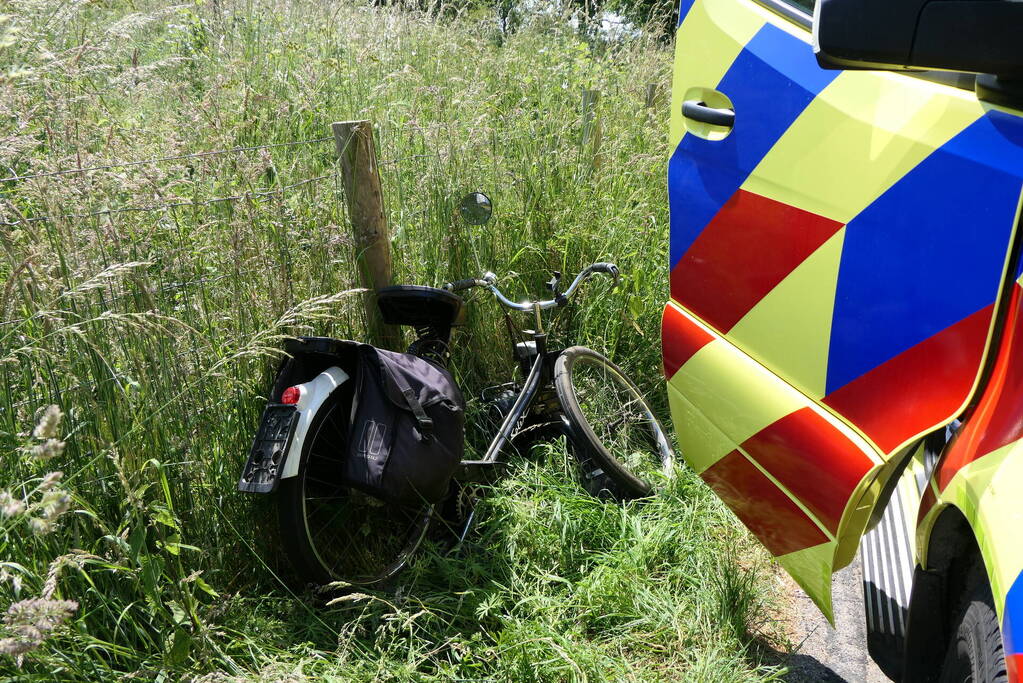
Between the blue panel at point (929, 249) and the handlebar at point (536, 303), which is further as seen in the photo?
the handlebar at point (536, 303)

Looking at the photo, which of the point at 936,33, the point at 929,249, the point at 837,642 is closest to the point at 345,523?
the point at 837,642

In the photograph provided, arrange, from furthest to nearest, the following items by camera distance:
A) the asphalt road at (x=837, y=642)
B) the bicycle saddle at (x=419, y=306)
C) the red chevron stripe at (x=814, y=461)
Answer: the bicycle saddle at (x=419, y=306) → the asphalt road at (x=837, y=642) → the red chevron stripe at (x=814, y=461)

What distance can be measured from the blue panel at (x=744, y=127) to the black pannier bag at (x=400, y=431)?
904mm

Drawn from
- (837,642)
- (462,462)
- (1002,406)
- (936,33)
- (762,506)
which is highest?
(936,33)

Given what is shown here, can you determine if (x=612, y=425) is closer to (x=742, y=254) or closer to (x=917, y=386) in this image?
(x=742, y=254)

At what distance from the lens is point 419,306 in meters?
3.12

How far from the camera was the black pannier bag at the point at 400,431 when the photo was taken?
8.61 feet

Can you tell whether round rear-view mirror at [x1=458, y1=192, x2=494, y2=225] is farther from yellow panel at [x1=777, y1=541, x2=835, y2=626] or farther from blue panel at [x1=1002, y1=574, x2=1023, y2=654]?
blue panel at [x1=1002, y1=574, x2=1023, y2=654]

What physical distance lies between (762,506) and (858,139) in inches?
34.4

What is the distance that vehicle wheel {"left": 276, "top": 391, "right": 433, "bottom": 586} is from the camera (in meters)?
2.60

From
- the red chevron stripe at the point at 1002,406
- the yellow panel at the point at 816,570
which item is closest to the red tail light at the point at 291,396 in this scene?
the yellow panel at the point at 816,570

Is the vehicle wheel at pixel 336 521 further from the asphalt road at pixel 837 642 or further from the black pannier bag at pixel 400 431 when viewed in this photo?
the asphalt road at pixel 837 642

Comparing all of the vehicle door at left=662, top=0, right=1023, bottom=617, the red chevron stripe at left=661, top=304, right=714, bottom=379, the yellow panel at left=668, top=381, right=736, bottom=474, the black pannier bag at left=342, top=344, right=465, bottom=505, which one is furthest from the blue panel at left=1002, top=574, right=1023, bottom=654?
the black pannier bag at left=342, top=344, right=465, bottom=505

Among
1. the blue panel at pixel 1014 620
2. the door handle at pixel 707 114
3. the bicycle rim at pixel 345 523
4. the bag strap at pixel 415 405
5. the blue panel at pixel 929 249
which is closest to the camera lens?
the blue panel at pixel 1014 620
